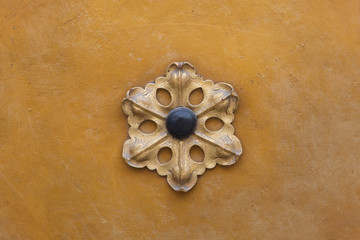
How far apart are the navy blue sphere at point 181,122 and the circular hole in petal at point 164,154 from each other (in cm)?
11

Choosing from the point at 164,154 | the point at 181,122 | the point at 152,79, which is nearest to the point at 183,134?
the point at 181,122

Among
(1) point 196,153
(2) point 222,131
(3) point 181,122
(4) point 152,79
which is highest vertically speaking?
(4) point 152,79

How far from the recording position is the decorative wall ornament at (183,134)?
7.89 ft

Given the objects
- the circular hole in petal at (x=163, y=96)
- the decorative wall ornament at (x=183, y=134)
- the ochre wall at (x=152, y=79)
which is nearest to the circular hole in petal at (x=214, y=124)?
the decorative wall ornament at (x=183, y=134)

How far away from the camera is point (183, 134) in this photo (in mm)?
2389

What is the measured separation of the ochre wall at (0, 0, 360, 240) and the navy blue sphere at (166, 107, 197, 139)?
275mm

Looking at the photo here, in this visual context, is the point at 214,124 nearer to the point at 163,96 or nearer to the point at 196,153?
the point at 196,153

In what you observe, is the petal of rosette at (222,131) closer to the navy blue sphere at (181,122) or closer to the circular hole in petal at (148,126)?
the navy blue sphere at (181,122)

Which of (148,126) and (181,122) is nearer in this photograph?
(181,122)

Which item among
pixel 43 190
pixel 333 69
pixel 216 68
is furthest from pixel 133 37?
pixel 333 69

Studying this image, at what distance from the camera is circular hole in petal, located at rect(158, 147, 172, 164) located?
2465 mm

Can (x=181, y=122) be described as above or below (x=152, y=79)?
below

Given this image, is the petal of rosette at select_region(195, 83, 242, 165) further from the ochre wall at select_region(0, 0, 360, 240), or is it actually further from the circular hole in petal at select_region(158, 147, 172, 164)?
the circular hole in petal at select_region(158, 147, 172, 164)

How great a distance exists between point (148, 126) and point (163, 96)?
0.22 meters
